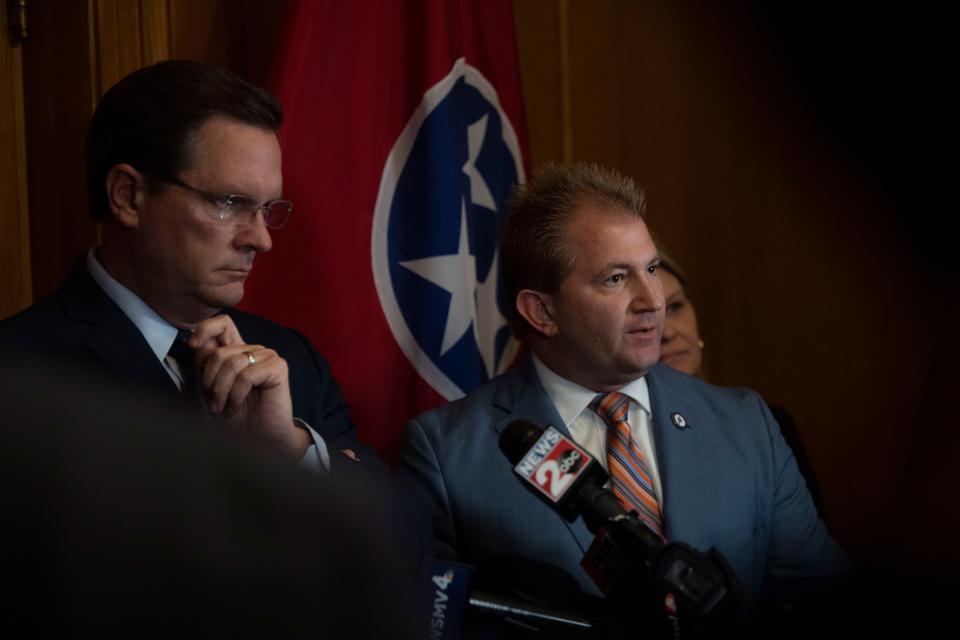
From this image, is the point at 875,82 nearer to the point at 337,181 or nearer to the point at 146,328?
the point at 337,181

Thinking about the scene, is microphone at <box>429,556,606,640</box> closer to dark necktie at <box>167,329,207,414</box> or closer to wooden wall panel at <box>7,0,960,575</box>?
dark necktie at <box>167,329,207,414</box>

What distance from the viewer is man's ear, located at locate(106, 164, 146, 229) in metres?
2.02

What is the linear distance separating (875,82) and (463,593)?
300 centimetres

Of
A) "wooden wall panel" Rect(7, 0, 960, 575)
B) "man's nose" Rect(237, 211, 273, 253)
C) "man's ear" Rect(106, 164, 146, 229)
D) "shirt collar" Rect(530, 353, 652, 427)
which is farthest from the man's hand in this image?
"wooden wall panel" Rect(7, 0, 960, 575)

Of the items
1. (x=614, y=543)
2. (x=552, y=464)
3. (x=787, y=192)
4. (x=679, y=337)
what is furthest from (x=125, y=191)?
(x=787, y=192)

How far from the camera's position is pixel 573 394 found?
7.81ft

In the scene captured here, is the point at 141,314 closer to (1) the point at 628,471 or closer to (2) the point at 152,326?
(2) the point at 152,326

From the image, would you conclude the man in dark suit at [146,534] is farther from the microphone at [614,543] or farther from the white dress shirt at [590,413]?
the white dress shirt at [590,413]

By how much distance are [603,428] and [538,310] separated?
0.31m

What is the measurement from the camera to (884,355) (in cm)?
379

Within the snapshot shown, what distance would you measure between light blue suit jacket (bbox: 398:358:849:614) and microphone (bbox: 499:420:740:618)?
Result: 2.80 ft

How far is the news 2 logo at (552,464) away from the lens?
1.28 metres

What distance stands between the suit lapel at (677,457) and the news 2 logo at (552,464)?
915mm

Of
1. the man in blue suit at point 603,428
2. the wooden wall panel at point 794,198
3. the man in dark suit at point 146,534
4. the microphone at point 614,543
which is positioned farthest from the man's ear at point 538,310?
the man in dark suit at point 146,534
